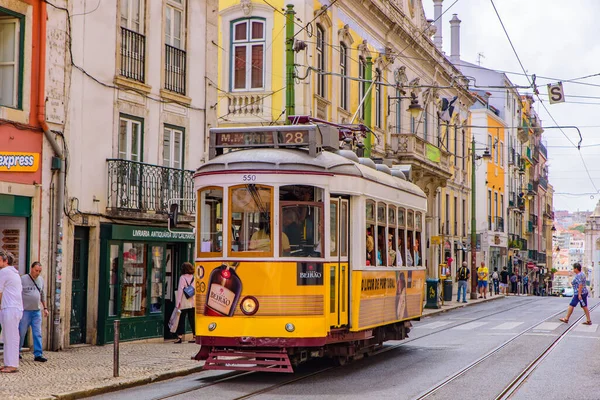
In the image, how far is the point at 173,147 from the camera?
71.0 ft

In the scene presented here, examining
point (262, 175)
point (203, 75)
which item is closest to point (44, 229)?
point (262, 175)

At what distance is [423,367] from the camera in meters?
15.3

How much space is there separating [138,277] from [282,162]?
7.31 metres

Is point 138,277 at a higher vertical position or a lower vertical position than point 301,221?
lower

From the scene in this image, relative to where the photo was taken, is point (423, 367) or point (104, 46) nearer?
point (423, 367)

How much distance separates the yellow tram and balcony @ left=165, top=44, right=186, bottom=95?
22.5 feet

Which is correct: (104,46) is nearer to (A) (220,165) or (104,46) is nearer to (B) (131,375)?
(A) (220,165)

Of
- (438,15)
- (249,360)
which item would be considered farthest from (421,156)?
(249,360)

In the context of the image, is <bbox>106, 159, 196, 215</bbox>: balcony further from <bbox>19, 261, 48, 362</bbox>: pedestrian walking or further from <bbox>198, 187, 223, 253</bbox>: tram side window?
<bbox>198, 187, 223, 253</bbox>: tram side window

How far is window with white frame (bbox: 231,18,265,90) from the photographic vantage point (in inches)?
1144

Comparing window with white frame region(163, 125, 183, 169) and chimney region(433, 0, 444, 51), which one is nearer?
window with white frame region(163, 125, 183, 169)

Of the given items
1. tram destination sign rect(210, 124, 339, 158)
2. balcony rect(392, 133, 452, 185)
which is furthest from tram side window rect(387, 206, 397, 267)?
balcony rect(392, 133, 452, 185)

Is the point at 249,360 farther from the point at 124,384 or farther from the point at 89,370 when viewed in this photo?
the point at 89,370

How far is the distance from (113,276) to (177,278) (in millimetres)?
2511
